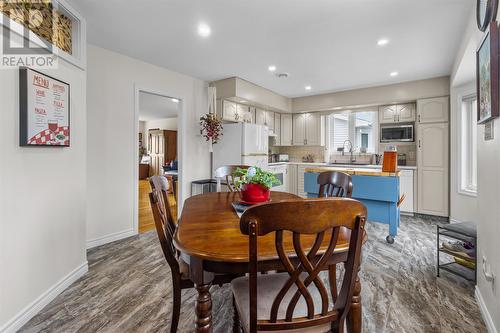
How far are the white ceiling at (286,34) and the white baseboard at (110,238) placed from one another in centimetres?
237

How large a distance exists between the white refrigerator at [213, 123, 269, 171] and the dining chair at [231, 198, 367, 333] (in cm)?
331

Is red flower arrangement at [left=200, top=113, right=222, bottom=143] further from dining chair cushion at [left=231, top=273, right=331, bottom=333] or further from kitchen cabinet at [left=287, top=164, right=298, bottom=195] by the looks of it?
dining chair cushion at [left=231, top=273, right=331, bottom=333]

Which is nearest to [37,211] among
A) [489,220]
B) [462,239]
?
[489,220]

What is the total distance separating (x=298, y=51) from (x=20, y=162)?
10.0ft

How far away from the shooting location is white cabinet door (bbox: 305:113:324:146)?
5898mm

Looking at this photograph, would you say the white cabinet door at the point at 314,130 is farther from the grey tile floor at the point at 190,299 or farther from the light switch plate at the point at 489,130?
the light switch plate at the point at 489,130

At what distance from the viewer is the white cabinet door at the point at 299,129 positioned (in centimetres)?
615

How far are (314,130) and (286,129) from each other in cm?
70

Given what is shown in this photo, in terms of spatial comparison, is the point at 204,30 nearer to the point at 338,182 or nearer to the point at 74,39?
the point at 74,39

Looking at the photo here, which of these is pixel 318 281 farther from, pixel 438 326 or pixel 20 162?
pixel 20 162

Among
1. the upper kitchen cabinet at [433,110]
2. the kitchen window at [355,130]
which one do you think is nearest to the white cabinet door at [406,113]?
the upper kitchen cabinet at [433,110]

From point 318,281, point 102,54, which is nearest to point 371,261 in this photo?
point 318,281

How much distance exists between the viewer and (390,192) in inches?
117

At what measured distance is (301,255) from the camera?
863mm
